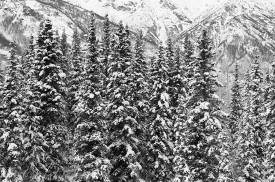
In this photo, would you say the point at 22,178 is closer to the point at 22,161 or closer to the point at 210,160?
the point at 22,161

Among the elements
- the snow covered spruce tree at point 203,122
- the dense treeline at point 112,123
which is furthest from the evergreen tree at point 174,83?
the snow covered spruce tree at point 203,122

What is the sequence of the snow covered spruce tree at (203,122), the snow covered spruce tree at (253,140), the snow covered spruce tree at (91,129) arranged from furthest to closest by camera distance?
the snow covered spruce tree at (253,140) → the snow covered spruce tree at (91,129) → the snow covered spruce tree at (203,122)

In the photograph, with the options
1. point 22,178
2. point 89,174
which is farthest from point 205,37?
point 22,178

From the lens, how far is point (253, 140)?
3703 cm

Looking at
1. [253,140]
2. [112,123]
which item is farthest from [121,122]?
[253,140]

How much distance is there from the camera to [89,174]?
28.9 metres

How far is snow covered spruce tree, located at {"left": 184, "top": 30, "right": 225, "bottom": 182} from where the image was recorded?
26953 mm

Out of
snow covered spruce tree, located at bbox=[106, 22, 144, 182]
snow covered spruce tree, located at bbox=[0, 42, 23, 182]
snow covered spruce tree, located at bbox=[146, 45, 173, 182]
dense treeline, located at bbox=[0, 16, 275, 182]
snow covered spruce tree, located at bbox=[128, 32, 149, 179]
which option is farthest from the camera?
snow covered spruce tree, located at bbox=[146, 45, 173, 182]

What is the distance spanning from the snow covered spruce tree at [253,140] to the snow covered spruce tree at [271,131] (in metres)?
6.53

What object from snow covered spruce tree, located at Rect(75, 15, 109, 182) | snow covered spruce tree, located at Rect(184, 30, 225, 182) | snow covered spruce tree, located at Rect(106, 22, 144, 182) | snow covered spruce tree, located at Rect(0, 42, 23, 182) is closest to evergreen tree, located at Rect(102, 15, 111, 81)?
snow covered spruce tree, located at Rect(106, 22, 144, 182)

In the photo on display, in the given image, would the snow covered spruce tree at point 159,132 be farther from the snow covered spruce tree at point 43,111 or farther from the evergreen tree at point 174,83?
the snow covered spruce tree at point 43,111

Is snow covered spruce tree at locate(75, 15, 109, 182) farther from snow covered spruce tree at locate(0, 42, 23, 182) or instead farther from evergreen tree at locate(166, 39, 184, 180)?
evergreen tree at locate(166, 39, 184, 180)

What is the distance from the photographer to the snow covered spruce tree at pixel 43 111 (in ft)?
95.2

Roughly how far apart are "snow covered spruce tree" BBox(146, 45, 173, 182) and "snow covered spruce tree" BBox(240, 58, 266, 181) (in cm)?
769
